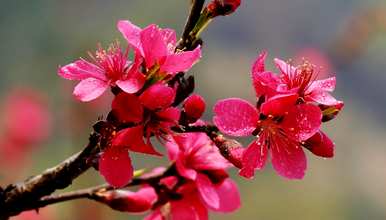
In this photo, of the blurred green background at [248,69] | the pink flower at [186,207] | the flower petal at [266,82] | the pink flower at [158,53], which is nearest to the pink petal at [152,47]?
the pink flower at [158,53]

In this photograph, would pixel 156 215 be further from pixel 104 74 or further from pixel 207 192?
pixel 104 74

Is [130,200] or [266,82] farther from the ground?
[266,82]

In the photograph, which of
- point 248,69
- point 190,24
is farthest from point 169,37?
point 248,69

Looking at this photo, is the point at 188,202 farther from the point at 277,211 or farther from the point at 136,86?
the point at 277,211

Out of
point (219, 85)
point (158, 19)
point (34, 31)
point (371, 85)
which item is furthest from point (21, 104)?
point (371, 85)

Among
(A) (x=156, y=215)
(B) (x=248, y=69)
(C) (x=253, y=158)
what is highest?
(C) (x=253, y=158)
